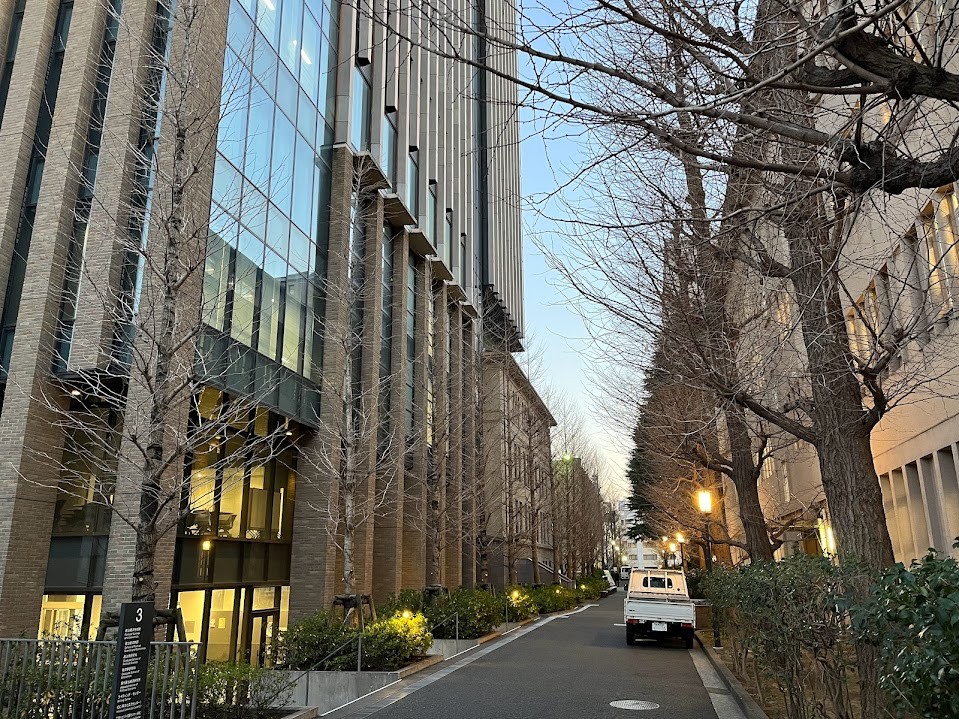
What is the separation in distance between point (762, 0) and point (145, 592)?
928 cm

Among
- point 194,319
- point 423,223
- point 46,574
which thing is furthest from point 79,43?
point 423,223

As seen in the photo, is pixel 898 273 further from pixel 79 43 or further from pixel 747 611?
pixel 79 43

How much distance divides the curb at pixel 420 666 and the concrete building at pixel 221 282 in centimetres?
445

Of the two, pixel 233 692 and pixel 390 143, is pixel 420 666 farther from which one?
pixel 390 143

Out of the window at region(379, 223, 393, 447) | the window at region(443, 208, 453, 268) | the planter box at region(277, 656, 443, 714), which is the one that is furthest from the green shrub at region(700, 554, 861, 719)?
the window at region(443, 208, 453, 268)

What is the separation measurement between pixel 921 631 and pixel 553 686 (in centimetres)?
977

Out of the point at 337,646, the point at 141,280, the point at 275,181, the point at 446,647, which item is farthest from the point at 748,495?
the point at 275,181

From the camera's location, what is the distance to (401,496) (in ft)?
81.0

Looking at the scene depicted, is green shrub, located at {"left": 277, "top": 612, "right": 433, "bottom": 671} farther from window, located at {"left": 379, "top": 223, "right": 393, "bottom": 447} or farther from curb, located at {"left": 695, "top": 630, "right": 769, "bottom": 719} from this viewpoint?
window, located at {"left": 379, "top": 223, "right": 393, "bottom": 447}

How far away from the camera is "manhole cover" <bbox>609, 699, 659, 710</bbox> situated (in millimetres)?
10828

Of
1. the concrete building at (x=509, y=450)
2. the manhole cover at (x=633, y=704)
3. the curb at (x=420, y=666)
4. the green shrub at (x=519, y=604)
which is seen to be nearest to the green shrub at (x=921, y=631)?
the manhole cover at (x=633, y=704)

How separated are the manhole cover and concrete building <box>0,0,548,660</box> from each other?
21.3 ft

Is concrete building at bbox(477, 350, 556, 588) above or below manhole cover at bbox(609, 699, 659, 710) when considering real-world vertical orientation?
above

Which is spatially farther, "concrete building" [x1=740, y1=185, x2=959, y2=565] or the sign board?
"concrete building" [x1=740, y1=185, x2=959, y2=565]
